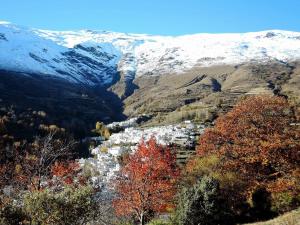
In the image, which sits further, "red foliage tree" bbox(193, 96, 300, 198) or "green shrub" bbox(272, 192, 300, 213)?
"red foliage tree" bbox(193, 96, 300, 198)

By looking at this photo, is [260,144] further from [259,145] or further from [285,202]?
[285,202]

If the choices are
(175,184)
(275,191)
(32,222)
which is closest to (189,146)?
(175,184)

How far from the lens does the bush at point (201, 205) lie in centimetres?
4597

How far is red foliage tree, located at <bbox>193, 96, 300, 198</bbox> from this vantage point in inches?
2063

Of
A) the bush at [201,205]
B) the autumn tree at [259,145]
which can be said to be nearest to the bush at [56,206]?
the bush at [201,205]

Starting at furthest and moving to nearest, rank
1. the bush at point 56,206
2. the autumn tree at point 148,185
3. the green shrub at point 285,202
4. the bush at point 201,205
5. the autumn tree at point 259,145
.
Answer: the autumn tree at point 148,185
the autumn tree at point 259,145
the green shrub at point 285,202
the bush at point 201,205
the bush at point 56,206

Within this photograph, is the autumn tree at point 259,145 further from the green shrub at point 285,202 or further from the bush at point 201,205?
the bush at point 201,205

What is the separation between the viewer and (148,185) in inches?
2307

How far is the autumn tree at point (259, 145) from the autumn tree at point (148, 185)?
624cm

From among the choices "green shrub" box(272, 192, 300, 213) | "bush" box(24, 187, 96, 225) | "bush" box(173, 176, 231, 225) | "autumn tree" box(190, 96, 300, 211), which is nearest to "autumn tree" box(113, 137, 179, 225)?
"autumn tree" box(190, 96, 300, 211)

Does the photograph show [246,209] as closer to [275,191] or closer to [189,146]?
[275,191]

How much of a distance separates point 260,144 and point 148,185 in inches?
599

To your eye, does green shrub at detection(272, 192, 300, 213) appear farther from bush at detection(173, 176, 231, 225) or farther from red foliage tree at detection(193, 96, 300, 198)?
bush at detection(173, 176, 231, 225)

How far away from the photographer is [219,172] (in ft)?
196
